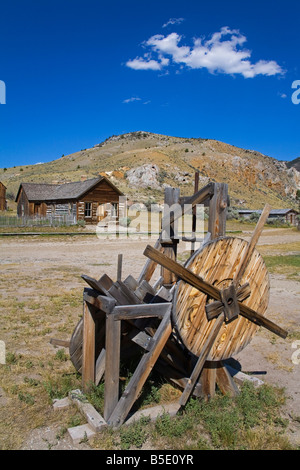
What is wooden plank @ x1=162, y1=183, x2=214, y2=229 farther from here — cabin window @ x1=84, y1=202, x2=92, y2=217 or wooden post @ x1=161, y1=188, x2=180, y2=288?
cabin window @ x1=84, y1=202, x2=92, y2=217

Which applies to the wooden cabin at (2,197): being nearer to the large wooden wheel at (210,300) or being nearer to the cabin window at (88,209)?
the cabin window at (88,209)

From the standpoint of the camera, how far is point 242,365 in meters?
5.18

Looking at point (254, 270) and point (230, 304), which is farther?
point (254, 270)

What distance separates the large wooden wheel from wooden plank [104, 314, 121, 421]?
568 mm

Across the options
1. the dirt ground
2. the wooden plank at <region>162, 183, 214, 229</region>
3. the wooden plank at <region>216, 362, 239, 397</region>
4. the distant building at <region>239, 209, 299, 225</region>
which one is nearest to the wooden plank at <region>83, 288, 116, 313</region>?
the wooden plank at <region>162, 183, 214, 229</region>

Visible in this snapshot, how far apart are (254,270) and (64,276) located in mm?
8303

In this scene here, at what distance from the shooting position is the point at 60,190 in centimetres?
3559

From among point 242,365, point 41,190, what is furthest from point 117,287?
point 41,190

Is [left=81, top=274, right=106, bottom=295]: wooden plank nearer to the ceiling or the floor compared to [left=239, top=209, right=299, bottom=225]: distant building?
nearer to the floor

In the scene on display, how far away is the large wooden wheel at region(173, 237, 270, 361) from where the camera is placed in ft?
10.9

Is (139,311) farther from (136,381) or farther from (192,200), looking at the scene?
(192,200)

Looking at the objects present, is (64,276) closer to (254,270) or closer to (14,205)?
(254,270)

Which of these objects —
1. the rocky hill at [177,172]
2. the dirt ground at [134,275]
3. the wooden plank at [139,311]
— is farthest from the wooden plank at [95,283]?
the rocky hill at [177,172]

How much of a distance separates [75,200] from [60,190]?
16.2 ft
